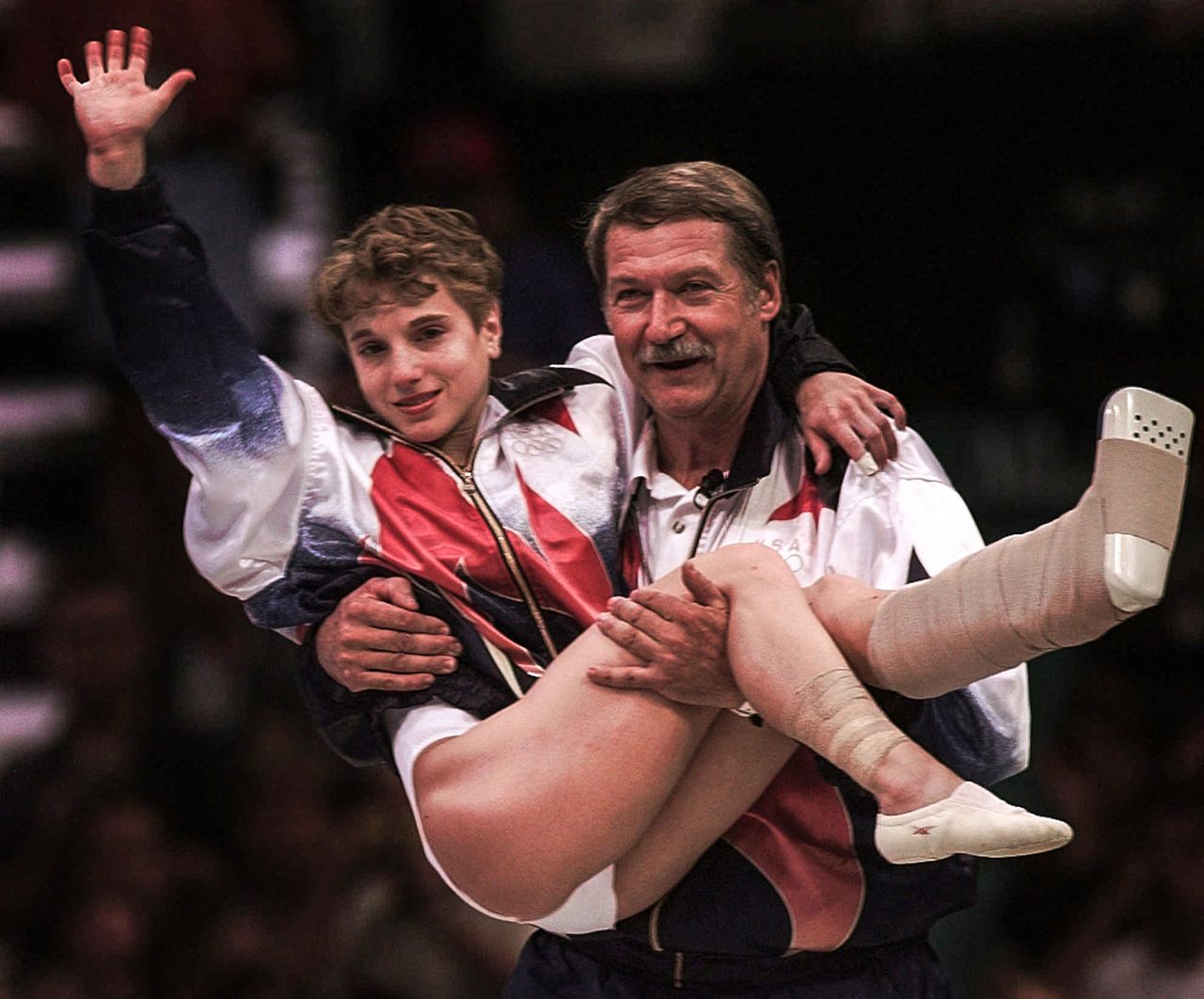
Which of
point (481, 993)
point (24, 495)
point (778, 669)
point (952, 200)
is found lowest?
point (481, 993)

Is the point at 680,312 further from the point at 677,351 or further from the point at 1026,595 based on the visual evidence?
the point at 1026,595

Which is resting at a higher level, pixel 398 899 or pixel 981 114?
pixel 981 114

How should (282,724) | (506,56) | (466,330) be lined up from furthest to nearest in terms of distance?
(506,56)
(282,724)
(466,330)

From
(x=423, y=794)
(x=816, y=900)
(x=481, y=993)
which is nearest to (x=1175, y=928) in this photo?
(x=481, y=993)

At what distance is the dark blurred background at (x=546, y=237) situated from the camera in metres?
3.85

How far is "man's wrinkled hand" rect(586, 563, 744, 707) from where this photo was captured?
2121 mm

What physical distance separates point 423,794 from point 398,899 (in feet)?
5.46

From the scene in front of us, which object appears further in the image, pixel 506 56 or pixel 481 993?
pixel 506 56

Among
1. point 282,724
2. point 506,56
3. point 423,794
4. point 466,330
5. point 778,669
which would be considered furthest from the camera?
point 506,56

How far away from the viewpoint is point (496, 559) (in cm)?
230

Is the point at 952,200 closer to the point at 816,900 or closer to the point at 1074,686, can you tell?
the point at 1074,686

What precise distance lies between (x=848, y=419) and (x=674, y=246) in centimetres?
25

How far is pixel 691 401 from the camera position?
2303mm

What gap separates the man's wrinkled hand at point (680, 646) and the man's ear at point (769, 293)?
1.19 ft
